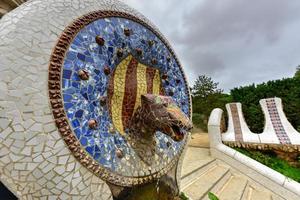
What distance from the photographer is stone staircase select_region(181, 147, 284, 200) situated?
4.79 meters

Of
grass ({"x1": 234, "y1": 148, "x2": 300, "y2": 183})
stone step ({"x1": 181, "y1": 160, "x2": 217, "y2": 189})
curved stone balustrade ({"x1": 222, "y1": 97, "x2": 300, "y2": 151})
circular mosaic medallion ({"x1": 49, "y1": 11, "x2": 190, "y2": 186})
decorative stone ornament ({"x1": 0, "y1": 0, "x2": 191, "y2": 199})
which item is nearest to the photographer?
decorative stone ornament ({"x1": 0, "y1": 0, "x2": 191, "y2": 199})

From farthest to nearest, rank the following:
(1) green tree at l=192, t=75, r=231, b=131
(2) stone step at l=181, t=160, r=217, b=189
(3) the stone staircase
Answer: (1) green tree at l=192, t=75, r=231, b=131
(2) stone step at l=181, t=160, r=217, b=189
(3) the stone staircase

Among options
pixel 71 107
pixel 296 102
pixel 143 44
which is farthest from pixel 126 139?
pixel 296 102

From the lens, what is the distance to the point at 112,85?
203cm

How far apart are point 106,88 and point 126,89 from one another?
25 centimetres

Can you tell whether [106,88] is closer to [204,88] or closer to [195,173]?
[195,173]

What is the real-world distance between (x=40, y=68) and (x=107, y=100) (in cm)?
56

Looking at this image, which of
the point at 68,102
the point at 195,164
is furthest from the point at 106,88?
the point at 195,164

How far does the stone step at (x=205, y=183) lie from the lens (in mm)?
4496

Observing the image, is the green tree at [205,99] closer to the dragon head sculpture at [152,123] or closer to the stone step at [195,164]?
the stone step at [195,164]

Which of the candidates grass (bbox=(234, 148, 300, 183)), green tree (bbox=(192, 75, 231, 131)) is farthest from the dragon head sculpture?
green tree (bbox=(192, 75, 231, 131))

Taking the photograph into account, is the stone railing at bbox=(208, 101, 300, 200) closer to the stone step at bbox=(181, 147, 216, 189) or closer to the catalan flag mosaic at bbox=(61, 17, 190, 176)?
the stone step at bbox=(181, 147, 216, 189)

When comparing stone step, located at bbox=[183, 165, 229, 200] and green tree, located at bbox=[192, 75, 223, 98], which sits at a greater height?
green tree, located at bbox=[192, 75, 223, 98]

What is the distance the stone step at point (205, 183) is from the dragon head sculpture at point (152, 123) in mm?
2611
